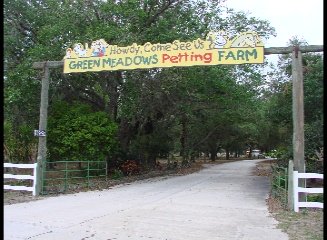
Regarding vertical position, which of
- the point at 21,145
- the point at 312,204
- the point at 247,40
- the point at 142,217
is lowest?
the point at 142,217

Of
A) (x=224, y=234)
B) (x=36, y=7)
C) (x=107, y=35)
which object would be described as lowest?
(x=224, y=234)

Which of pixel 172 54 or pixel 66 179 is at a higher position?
pixel 172 54

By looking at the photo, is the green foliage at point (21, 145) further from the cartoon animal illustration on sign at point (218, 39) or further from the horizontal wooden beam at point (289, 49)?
the horizontal wooden beam at point (289, 49)

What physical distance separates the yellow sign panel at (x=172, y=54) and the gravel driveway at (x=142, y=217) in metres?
4.39

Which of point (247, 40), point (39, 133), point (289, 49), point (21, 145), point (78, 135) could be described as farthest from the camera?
point (21, 145)

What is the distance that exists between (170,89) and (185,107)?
12.8ft

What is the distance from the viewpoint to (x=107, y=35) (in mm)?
17625

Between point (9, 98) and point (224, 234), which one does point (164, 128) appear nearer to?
point (9, 98)

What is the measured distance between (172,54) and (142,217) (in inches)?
234

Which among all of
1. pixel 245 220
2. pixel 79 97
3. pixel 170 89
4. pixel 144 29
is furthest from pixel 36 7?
pixel 245 220

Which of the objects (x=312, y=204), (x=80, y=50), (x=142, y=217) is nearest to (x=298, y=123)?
(x=312, y=204)

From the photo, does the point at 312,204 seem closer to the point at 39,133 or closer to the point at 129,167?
the point at 39,133

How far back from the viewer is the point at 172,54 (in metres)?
13.9

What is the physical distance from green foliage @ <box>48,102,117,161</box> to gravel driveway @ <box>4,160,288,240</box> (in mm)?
3262
